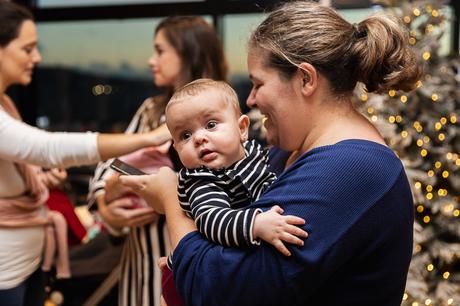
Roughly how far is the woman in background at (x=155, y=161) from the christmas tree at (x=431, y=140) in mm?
1138

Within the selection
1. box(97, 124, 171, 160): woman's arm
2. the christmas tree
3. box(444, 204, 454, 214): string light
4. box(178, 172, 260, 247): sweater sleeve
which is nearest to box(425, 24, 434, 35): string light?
the christmas tree

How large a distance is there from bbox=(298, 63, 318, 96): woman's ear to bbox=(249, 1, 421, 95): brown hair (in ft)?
0.05

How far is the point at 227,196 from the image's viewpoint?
1.38 meters

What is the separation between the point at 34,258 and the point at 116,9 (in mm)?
2541

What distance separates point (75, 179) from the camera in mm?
4621

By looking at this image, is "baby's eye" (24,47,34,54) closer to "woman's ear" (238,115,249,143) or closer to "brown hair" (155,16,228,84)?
"brown hair" (155,16,228,84)

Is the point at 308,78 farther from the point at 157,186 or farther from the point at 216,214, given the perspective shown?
the point at 157,186

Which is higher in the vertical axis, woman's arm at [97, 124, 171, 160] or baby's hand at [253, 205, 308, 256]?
baby's hand at [253, 205, 308, 256]

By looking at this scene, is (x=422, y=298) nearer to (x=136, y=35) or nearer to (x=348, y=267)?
(x=348, y=267)

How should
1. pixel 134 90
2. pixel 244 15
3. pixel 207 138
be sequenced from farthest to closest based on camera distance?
pixel 134 90 < pixel 244 15 < pixel 207 138

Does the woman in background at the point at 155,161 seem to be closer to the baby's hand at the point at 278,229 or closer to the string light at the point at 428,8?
the baby's hand at the point at 278,229

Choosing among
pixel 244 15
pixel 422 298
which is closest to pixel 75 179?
pixel 244 15

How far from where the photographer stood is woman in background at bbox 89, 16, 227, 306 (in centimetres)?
229

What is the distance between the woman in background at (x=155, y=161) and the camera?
7.52 ft
